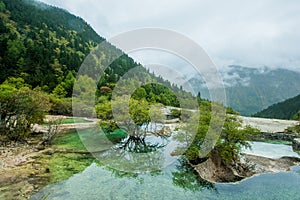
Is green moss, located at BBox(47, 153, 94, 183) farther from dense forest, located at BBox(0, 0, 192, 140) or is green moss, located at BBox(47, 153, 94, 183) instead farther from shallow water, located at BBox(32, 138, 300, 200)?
dense forest, located at BBox(0, 0, 192, 140)

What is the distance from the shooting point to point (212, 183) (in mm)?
11398

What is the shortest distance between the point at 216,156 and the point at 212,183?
99.7 inches

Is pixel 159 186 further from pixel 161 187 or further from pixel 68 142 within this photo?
pixel 68 142

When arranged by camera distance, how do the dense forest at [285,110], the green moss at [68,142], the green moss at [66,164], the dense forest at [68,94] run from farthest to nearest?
1. the dense forest at [285,110]
2. the green moss at [68,142]
3. the dense forest at [68,94]
4. the green moss at [66,164]

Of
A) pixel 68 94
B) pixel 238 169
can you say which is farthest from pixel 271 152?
pixel 68 94

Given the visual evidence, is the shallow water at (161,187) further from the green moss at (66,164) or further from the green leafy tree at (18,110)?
the green leafy tree at (18,110)

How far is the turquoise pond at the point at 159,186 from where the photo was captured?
9.45m

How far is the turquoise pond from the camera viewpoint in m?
9.45

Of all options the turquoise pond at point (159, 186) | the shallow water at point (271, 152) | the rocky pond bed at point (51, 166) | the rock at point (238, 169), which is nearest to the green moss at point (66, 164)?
the rocky pond bed at point (51, 166)

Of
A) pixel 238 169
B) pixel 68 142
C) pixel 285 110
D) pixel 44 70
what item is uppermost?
pixel 44 70

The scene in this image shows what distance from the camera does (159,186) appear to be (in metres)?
10.7

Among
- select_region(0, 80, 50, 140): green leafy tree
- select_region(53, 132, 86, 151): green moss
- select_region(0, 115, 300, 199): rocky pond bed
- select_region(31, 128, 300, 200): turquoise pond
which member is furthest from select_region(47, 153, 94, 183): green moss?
select_region(0, 80, 50, 140): green leafy tree

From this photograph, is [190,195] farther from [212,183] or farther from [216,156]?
[216,156]

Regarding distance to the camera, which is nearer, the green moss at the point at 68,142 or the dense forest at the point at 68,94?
the dense forest at the point at 68,94
